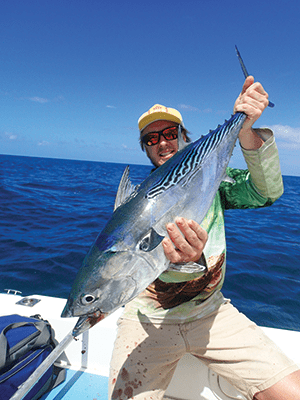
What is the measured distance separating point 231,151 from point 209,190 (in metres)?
0.48

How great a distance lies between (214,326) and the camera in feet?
7.33

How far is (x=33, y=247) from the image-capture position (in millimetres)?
6652

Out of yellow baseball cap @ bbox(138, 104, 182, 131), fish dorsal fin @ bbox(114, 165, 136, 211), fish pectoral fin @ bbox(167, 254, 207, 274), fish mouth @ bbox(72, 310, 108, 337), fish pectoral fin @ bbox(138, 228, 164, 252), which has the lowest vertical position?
fish mouth @ bbox(72, 310, 108, 337)

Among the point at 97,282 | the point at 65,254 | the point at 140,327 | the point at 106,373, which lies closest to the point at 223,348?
the point at 140,327

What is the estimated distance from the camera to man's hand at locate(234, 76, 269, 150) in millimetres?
1968

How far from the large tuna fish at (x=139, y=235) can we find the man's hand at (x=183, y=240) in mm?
55

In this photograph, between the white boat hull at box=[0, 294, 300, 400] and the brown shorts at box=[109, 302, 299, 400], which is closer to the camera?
the brown shorts at box=[109, 302, 299, 400]

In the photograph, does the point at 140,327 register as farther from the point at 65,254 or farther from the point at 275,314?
the point at 65,254

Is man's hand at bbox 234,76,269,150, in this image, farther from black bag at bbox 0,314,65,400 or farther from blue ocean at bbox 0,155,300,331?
blue ocean at bbox 0,155,300,331

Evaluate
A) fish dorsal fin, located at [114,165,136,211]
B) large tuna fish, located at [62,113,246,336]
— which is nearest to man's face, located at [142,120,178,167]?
large tuna fish, located at [62,113,246,336]

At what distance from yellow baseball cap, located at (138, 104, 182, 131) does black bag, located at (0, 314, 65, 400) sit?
249 cm

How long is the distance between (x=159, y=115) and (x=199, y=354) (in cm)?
234

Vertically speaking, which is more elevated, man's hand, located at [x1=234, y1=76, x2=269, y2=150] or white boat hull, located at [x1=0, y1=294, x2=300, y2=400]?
man's hand, located at [x1=234, y1=76, x2=269, y2=150]

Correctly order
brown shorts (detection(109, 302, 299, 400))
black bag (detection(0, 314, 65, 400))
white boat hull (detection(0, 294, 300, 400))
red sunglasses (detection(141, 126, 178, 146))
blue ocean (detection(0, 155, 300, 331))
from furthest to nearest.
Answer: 1. blue ocean (detection(0, 155, 300, 331))
2. red sunglasses (detection(141, 126, 178, 146))
3. white boat hull (detection(0, 294, 300, 400))
4. black bag (detection(0, 314, 65, 400))
5. brown shorts (detection(109, 302, 299, 400))
